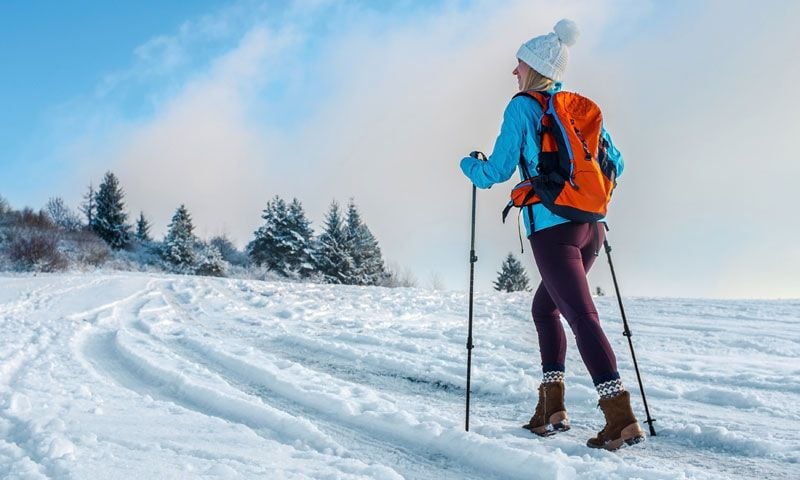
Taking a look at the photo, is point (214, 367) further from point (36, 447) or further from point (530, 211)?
point (530, 211)

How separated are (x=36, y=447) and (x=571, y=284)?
2.66 m

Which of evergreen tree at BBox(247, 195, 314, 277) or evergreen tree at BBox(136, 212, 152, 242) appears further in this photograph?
evergreen tree at BBox(136, 212, 152, 242)

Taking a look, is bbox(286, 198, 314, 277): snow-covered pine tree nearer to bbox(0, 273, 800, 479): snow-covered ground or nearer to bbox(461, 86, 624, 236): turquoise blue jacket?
bbox(0, 273, 800, 479): snow-covered ground

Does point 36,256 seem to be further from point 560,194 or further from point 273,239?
point 560,194

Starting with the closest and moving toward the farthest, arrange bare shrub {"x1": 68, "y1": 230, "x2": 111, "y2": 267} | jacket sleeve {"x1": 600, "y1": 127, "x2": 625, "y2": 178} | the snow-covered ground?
the snow-covered ground < jacket sleeve {"x1": 600, "y1": 127, "x2": 625, "y2": 178} < bare shrub {"x1": 68, "y1": 230, "x2": 111, "y2": 267}

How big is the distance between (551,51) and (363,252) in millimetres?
36467

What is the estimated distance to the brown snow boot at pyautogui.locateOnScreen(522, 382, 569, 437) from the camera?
3141 millimetres

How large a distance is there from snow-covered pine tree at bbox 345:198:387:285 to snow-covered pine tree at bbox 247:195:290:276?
4.33 metres

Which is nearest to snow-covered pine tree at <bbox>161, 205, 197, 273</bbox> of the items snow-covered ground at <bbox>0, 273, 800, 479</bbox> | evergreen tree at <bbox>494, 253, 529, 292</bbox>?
evergreen tree at <bbox>494, 253, 529, 292</bbox>

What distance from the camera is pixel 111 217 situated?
144 ft

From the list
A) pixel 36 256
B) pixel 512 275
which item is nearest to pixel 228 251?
pixel 512 275

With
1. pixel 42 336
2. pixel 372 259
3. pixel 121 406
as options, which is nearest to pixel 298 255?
pixel 372 259

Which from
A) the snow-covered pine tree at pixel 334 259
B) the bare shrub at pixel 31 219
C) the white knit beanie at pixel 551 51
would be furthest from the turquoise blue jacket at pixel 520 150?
the bare shrub at pixel 31 219

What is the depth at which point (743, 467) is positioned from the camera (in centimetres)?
271
